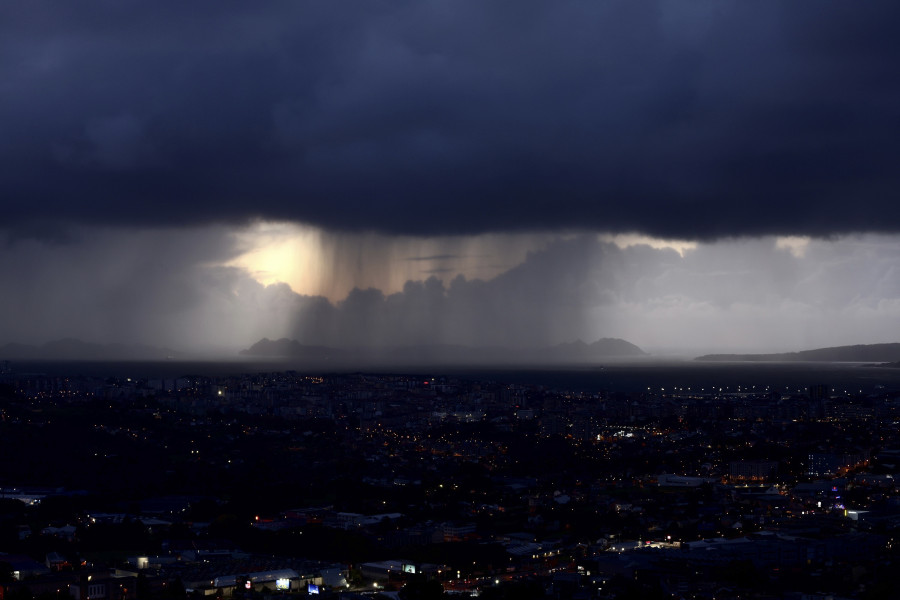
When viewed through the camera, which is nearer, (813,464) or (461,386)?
(813,464)

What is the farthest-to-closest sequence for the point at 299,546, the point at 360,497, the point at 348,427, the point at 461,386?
the point at 461,386, the point at 348,427, the point at 360,497, the point at 299,546

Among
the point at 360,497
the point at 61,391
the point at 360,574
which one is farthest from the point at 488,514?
the point at 61,391

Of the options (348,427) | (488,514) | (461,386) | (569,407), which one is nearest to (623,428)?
(569,407)

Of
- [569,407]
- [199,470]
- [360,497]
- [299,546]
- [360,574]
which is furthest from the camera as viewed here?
[569,407]

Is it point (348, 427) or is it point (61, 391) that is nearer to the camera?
point (348, 427)

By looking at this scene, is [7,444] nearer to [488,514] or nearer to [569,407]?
[488,514]

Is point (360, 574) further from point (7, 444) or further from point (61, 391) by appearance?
point (61, 391)
